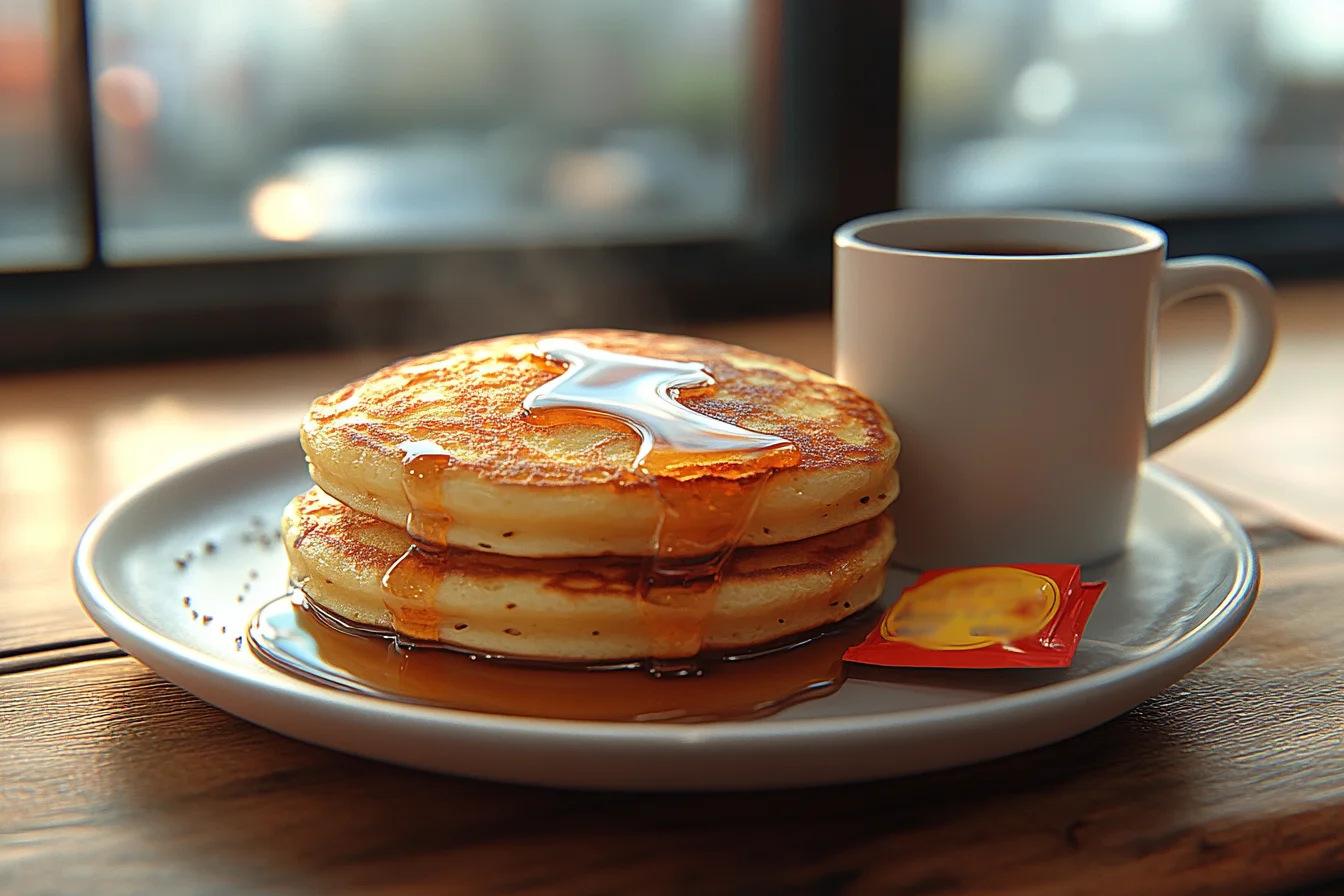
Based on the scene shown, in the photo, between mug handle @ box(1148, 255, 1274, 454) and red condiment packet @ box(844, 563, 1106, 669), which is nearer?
red condiment packet @ box(844, 563, 1106, 669)

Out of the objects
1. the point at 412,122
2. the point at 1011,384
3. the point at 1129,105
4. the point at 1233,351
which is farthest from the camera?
the point at 1129,105

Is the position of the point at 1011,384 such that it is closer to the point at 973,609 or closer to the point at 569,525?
the point at 973,609

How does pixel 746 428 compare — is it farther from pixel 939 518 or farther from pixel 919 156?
pixel 919 156

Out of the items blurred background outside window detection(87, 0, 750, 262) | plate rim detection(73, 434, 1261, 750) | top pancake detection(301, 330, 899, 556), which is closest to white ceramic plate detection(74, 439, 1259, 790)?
plate rim detection(73, 434, 1261, 750)

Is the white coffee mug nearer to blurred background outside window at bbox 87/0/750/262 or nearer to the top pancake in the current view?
the top pancake

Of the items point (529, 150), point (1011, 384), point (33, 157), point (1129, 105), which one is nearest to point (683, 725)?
point (1011, 384)

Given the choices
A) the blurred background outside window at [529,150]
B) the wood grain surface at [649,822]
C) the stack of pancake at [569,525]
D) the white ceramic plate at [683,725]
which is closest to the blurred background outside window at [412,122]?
the blurred background outside window at [529,150]

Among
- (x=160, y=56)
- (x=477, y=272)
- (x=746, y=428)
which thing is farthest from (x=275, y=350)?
(x=746, y=428)
